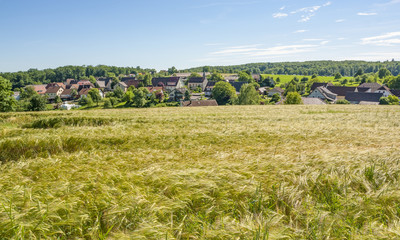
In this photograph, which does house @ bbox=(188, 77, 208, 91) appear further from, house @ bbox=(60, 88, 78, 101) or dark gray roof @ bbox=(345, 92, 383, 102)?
dark gray roof @ bbox=(345, 92, 383, 102)

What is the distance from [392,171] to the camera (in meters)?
4.28

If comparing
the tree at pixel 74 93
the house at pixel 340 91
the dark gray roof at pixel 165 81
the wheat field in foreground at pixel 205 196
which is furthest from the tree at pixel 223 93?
the tree at pixel 74 93

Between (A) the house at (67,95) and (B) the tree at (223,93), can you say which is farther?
(A) the house at (67,95)

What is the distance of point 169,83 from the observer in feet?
445

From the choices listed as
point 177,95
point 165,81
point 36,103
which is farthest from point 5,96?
point 165,81

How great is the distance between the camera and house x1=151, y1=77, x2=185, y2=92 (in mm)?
132750

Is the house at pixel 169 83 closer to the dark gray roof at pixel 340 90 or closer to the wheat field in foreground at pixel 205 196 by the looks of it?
the dark gray roof at pixel 340 90

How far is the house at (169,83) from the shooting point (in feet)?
436

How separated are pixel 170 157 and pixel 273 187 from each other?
2808 millimetres

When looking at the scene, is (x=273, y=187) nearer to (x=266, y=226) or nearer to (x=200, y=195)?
(x=266, y=226)

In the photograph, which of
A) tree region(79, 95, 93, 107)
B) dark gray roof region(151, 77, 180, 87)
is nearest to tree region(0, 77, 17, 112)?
tree region(79, 95, 93, 107)

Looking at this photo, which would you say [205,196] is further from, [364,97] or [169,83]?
[169,83]

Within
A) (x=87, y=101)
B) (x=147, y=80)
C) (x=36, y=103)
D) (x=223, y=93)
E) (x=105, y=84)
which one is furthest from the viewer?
(x=105, y=84)

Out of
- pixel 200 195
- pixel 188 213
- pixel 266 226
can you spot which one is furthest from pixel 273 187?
pixel 188 213
